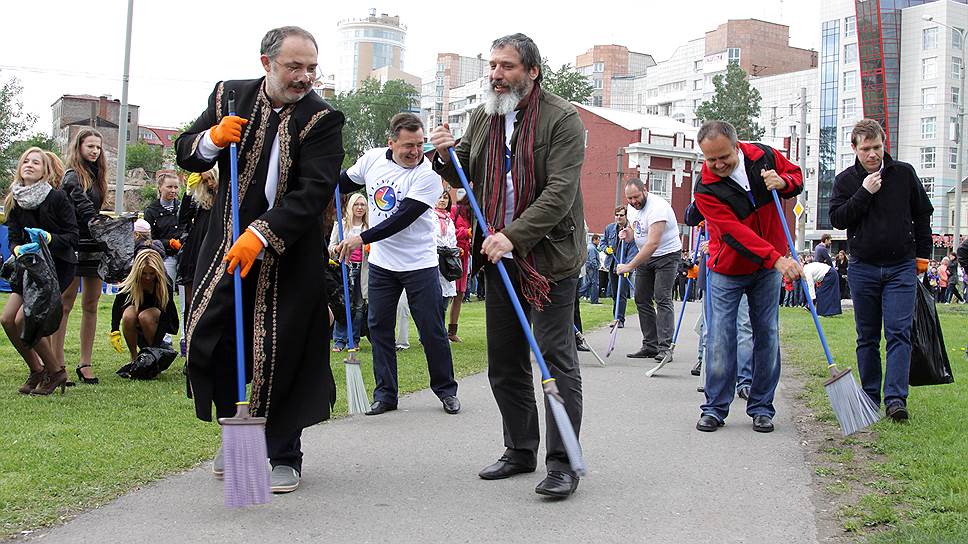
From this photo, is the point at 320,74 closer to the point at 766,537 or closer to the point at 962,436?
the point at 766,537

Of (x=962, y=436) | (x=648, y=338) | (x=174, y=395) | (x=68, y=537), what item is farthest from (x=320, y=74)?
(x=648, y=338)

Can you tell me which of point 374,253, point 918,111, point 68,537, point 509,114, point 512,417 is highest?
point 918,111

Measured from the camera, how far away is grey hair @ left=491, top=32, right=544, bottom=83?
519cm

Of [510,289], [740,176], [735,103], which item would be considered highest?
[735,103]

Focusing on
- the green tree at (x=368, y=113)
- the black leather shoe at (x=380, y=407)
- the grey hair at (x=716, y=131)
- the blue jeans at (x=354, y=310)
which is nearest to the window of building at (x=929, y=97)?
the green tree at (x=368, y=113)

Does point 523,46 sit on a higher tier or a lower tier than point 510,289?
higher

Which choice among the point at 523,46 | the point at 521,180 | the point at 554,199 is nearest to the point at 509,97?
the point at 523,46

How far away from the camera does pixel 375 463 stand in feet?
18.8

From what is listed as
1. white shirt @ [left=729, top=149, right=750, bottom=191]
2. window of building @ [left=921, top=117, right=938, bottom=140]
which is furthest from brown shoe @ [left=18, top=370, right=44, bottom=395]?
window of building @ [left=921, top=117, right=938, bottom=140]

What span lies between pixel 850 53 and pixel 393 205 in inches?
3238

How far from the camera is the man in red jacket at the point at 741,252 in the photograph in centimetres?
682

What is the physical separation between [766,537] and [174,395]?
496 cm

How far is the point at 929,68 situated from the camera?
7956cm

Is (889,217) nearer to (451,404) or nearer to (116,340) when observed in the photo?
(451,404)
